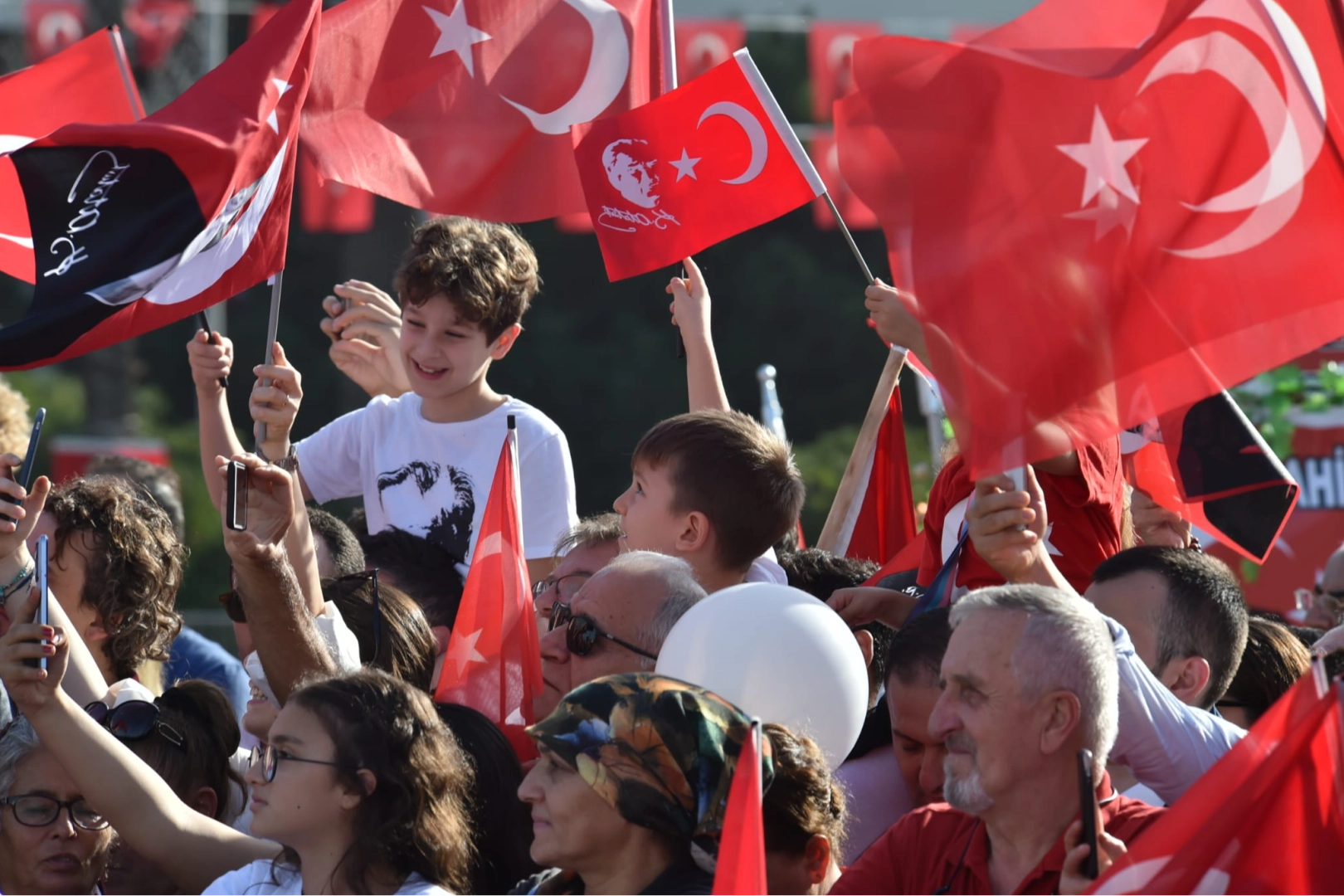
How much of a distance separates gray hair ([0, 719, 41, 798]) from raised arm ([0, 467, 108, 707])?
0.76ft

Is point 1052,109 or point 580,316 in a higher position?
point 1052,109

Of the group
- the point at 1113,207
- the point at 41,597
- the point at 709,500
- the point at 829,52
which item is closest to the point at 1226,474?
the point at 1113,207

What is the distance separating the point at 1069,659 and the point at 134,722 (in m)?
1.97

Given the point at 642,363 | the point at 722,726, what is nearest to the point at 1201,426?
the point at 722,726

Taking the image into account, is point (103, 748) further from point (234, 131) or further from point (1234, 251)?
point (1234, 251)

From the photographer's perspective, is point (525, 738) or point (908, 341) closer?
point (908, 341)

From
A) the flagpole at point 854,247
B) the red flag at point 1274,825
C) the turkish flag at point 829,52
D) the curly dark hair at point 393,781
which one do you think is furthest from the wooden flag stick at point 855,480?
the turkish flag at point 829,52

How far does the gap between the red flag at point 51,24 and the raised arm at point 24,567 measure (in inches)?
664

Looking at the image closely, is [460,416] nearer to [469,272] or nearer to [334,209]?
[469,272]

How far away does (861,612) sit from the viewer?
4434mm

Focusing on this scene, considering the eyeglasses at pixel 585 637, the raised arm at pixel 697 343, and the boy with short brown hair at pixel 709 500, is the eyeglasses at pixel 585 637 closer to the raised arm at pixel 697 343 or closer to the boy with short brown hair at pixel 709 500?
the boy with short brown hair at pixel 709 500

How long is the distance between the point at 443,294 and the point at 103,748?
76.5 inches

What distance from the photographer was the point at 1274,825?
2.65 m

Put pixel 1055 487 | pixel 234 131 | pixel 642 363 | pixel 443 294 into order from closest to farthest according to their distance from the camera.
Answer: pixel 1055 487 → pixel 234 131 → pixel 443 294 → pixel 642 363
